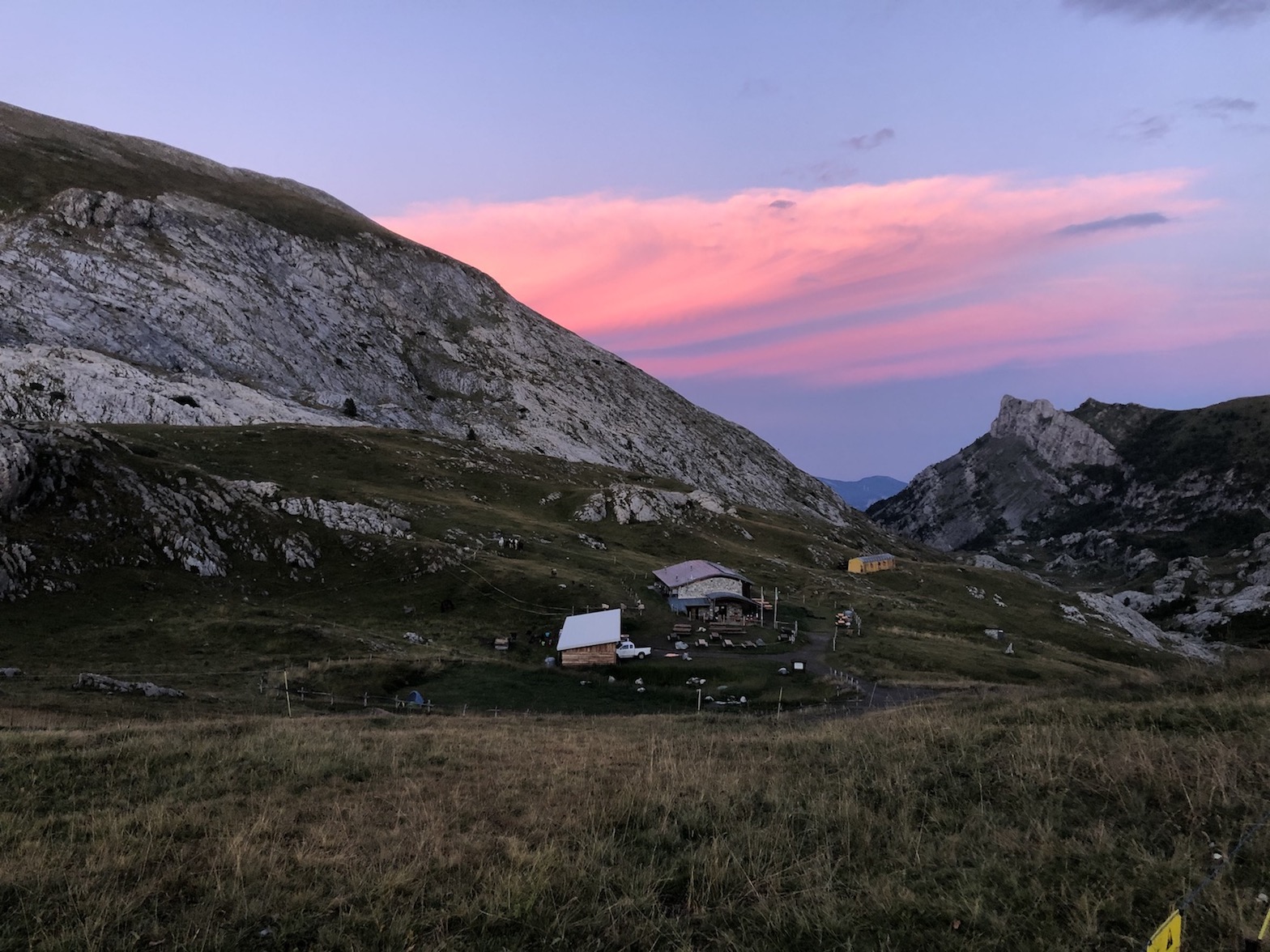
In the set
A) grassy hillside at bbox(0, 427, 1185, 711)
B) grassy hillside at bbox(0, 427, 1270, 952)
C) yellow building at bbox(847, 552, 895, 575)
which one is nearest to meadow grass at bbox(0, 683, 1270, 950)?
grassy hillside at bbox(0, 427, 1270, 952)

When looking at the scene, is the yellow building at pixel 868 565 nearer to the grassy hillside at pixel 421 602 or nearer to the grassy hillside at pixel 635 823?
the grassy hillside at pixel 421 602

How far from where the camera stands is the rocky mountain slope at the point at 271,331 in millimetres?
91938

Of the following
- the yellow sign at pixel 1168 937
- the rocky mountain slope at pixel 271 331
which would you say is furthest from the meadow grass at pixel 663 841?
the rocky mountain slope at pixel 271 331

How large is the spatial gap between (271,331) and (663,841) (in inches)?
5302

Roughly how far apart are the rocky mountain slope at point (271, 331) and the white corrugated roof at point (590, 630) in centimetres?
6779

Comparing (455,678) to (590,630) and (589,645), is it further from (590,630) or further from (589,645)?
(590,630)

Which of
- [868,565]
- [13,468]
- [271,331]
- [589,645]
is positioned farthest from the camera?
[271,331]

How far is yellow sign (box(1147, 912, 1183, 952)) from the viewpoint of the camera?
419 cm

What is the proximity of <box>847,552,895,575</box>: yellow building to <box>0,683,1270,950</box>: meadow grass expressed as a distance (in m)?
89.1

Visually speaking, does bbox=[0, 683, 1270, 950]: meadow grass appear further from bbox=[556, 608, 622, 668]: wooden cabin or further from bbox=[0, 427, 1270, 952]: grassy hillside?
bbox=[556, 608, 622, 668]: wooden cabin

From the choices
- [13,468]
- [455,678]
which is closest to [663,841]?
[455,678]

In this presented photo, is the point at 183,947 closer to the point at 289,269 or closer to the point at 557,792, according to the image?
the point at 557,792

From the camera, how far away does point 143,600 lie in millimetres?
43312

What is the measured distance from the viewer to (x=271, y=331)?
120m
